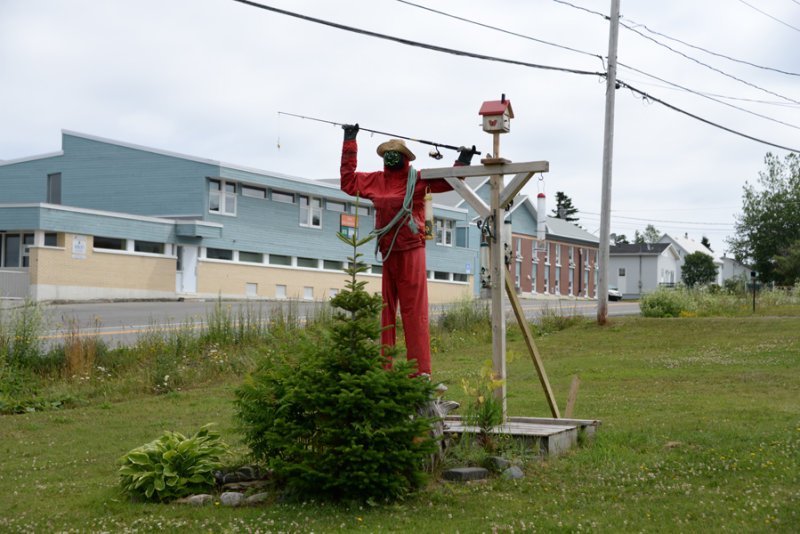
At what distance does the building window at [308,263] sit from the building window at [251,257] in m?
2.77

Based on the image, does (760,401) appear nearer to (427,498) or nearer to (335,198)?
(427,498)

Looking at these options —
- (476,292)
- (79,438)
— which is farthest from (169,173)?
(79,438)

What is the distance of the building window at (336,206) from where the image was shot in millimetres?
42062

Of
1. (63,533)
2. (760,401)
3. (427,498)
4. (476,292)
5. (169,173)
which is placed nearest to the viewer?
(63,533)

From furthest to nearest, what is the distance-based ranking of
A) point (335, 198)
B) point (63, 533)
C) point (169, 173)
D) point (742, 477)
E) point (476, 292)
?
point (476, 292) → point (335, 198) → point (169, 173) → point (742, 477) → point (63, 533)

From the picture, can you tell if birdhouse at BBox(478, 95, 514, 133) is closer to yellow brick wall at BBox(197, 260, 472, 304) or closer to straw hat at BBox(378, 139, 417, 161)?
straw hat at BBox(378, 139, 417, 161)

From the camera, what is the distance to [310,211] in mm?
41031

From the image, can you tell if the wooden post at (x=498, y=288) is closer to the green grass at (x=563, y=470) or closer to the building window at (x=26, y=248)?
the green grass at (x=563, y=470)

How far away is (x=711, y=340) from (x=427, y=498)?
1376 cm

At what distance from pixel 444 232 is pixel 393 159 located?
4112cm

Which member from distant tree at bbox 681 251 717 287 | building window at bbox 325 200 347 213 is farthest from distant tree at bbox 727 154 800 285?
building window at bbox 325 200 347 213

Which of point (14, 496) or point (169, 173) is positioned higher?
point (169, 173)

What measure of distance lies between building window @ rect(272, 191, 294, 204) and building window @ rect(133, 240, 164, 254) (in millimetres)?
7120

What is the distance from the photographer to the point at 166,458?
6367mm
